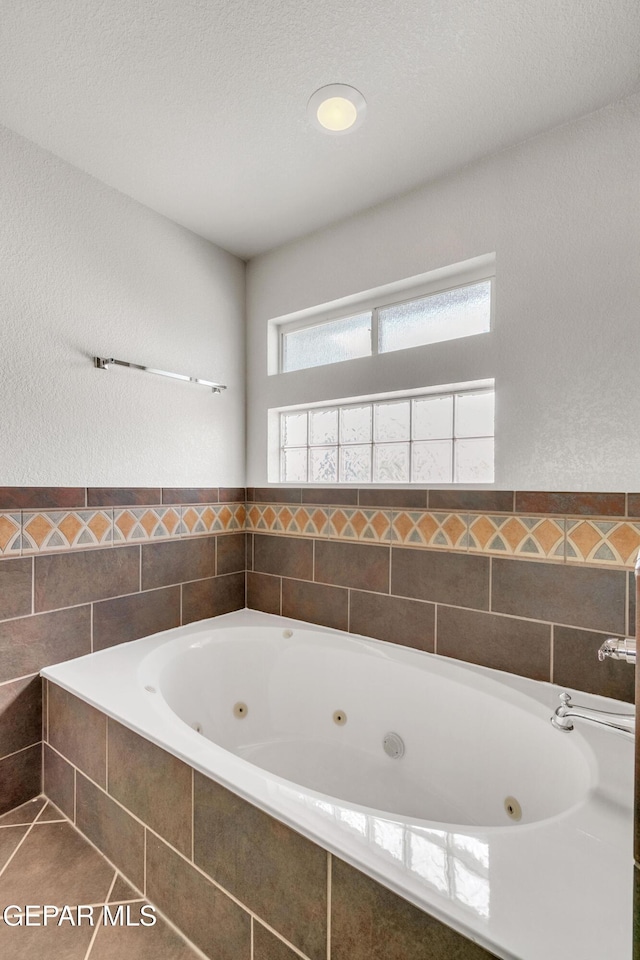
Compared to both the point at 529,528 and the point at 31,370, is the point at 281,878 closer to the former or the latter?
the point at 529,528

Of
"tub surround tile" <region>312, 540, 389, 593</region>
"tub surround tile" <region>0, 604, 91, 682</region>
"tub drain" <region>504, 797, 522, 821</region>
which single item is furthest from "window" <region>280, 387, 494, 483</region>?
"tub surround tile" <region>0, 604, 91, 682</region>

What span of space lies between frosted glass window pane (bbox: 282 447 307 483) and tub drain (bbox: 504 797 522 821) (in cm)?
163

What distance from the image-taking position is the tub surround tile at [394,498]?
2.03 metres

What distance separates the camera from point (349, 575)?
2248mm

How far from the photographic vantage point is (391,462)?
2268 millimetres

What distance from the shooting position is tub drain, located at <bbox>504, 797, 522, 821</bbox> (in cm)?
144

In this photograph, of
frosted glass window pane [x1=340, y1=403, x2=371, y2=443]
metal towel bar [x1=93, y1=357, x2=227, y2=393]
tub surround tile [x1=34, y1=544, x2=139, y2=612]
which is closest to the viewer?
tub surround tile [x1=34, y1=544, x2=139, y2=612]

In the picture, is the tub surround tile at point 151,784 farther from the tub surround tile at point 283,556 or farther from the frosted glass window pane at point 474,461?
the frosted glass window pane at point 474,461

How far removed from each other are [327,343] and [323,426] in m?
0.44

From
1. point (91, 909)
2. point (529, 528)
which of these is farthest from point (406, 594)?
point (91, 909)

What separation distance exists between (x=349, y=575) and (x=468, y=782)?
94 cm

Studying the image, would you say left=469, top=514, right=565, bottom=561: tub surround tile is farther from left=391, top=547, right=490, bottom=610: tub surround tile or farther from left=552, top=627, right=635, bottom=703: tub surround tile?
left=552, top=627, right=635, bottom=703: tub surround tile

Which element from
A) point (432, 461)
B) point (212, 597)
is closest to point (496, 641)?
point (432, 461)

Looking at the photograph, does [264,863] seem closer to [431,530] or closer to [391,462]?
[431,530]
